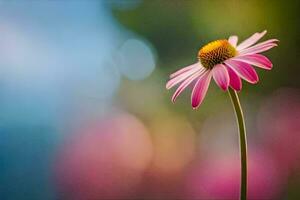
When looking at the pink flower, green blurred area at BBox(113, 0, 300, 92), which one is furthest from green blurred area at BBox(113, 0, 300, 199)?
the pink flower

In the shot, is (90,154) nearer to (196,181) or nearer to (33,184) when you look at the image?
(33,184)

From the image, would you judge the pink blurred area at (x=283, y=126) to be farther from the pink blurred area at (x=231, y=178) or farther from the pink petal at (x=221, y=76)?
the pink petal at (x=221, y=76)

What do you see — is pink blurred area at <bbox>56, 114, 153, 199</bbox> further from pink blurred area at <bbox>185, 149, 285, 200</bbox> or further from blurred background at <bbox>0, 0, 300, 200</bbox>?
pink blurred area at <bbox>185, 149, 285, 200</bbox>

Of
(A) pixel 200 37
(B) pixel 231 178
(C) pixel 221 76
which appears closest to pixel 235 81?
(C) pixel 221 76

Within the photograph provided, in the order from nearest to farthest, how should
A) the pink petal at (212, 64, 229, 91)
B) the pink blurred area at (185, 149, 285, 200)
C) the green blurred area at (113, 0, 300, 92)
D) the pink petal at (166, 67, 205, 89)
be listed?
1. the pink petal at (212, 64, 229, 91)
2. the pink petal at (166, 67, 205, 89)
3. the pink blurred area at (185, 149, 285, 200)
4. the green blurred area at (113, 0, 300, 92)

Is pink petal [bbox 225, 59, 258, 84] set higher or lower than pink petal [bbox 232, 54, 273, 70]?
lower

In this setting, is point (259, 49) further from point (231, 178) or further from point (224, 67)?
point (231, 178)

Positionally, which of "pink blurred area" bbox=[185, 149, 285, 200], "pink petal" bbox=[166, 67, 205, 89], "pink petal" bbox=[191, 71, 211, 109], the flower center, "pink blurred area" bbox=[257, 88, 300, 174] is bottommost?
"pink blurred area" bbox=[185, 149, 285, 200]

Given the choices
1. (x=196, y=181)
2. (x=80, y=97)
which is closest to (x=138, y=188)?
(x=196, y=181)
